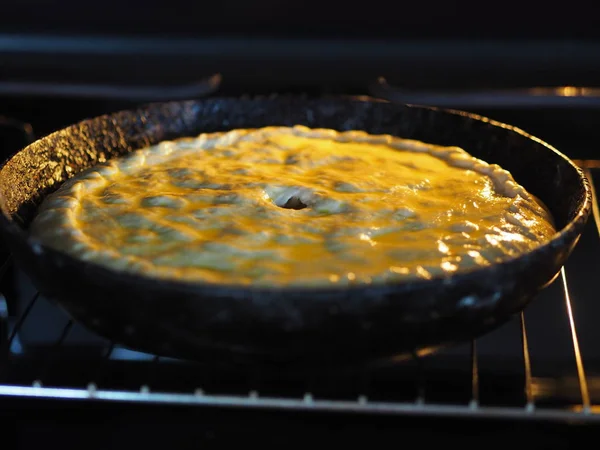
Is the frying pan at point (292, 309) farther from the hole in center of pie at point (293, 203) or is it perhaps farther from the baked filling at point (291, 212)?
the hole in center of pie at point (293, 203)

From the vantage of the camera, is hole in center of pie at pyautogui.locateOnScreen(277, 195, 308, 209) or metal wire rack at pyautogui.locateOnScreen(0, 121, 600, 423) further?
metal wire rack at pyautogui.locateOnScreen(0, 121, 600, 423)

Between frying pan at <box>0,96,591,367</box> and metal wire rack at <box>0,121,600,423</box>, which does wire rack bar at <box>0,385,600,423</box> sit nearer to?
frying pan at <box>0,96,591,367</box>

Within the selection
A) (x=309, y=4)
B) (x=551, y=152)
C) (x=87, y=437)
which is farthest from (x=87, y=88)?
(x=551, y=152)

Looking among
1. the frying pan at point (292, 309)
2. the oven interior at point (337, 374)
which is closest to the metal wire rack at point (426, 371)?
the oven interior at point (337, 374)

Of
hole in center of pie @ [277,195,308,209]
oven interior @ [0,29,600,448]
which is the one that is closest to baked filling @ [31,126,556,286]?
hole in center of pie @ [277,195,308,209]

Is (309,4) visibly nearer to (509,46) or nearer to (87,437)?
(509,46)

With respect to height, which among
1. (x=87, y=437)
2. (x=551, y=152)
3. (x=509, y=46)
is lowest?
(x=87, y=437)
